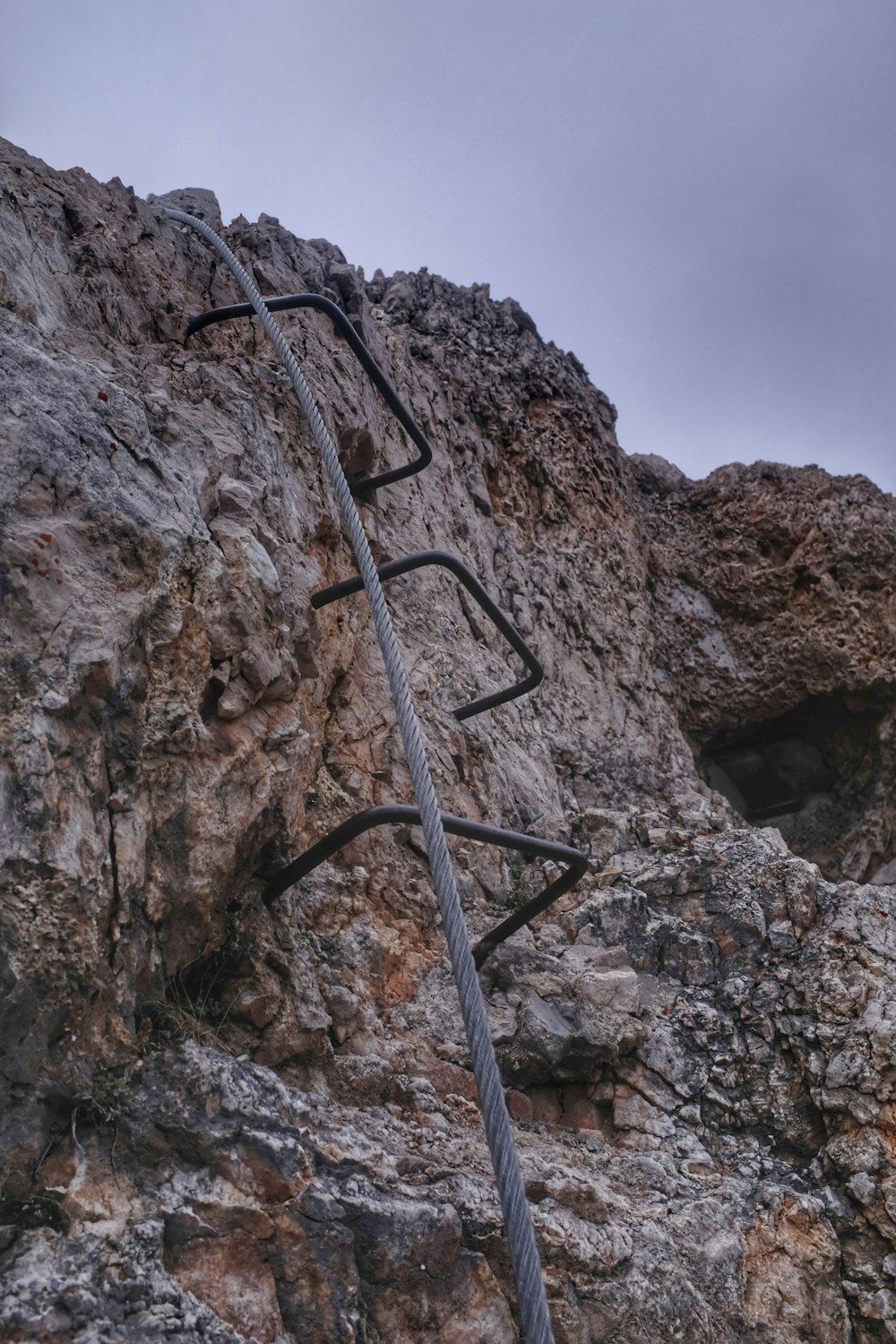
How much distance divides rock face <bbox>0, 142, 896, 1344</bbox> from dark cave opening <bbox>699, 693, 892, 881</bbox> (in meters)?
3.63

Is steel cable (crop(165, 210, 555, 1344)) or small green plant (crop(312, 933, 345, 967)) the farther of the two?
small green plant (crop(312, 933, 345, 967))

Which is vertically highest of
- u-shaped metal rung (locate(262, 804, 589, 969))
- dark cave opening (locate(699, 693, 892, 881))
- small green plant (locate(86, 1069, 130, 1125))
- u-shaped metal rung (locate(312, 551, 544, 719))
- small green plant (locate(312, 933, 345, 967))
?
dark cave opening (locate(699, 693, 892, 881))

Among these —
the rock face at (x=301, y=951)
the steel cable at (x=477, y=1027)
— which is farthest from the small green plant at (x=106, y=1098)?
the steel cable at (x=477, y=1027)

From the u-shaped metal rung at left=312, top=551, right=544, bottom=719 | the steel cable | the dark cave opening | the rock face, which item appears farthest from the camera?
the dark cave opening

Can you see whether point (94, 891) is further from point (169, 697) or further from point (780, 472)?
point (780, 472)

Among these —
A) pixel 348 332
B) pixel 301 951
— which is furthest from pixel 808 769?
pixel 301 951

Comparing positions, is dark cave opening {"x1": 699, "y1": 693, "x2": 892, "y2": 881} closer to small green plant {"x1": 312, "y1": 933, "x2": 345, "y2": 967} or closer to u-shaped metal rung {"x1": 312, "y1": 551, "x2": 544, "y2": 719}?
u-shaped metal rung {"x1": 312, "y1": 551, "x2": 544, "y2": 719}

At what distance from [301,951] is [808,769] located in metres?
7.23

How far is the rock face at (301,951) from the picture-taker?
6.02 feet

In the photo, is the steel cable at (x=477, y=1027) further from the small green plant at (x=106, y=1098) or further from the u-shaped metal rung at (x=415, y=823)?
the small green plant at (x=106, y=1098)

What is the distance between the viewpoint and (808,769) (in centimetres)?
877

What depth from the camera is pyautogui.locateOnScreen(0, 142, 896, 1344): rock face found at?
1.84 metres

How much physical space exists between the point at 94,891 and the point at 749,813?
771cm

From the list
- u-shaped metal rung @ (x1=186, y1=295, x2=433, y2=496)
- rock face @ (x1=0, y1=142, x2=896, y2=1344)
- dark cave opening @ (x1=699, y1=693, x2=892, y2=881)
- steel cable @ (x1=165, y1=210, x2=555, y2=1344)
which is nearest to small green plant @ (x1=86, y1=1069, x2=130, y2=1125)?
rock face @ (x1=0, y1=142, x2=896, y2=1344)
